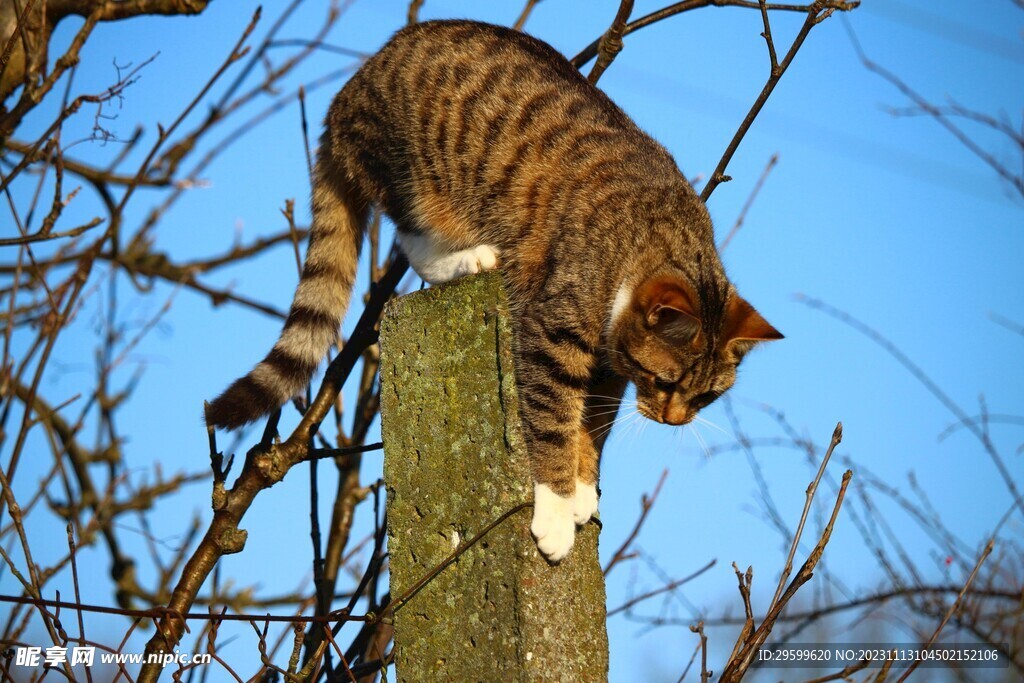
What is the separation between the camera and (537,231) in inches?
122

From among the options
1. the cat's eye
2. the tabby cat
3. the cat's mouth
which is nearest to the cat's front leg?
the tabby cat

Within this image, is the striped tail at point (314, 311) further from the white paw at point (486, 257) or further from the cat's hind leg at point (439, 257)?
the white paw at point (486, 257)

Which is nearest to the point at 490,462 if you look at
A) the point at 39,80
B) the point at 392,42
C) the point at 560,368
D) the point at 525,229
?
the point at 560,368

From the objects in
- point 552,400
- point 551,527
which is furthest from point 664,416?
point 551,527

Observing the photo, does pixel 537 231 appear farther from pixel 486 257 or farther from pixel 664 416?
pixel 664 416

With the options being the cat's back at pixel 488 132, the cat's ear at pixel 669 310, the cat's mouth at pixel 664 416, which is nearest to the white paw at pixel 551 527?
the cat's ear at pixel 669 310

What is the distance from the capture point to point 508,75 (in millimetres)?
3471

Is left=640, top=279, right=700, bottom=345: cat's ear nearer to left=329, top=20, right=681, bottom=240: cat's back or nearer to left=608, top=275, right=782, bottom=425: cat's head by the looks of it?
left=608, top=275, right=782, bottom=425: cat's head

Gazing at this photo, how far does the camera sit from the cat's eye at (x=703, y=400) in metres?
3.16

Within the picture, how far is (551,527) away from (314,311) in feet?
5.31

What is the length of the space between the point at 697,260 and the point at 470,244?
30.0 inches

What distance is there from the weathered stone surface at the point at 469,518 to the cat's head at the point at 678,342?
927 mm

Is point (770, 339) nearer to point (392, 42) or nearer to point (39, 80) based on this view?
point (392, 42)

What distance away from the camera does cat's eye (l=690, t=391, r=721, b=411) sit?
10.4 feet
